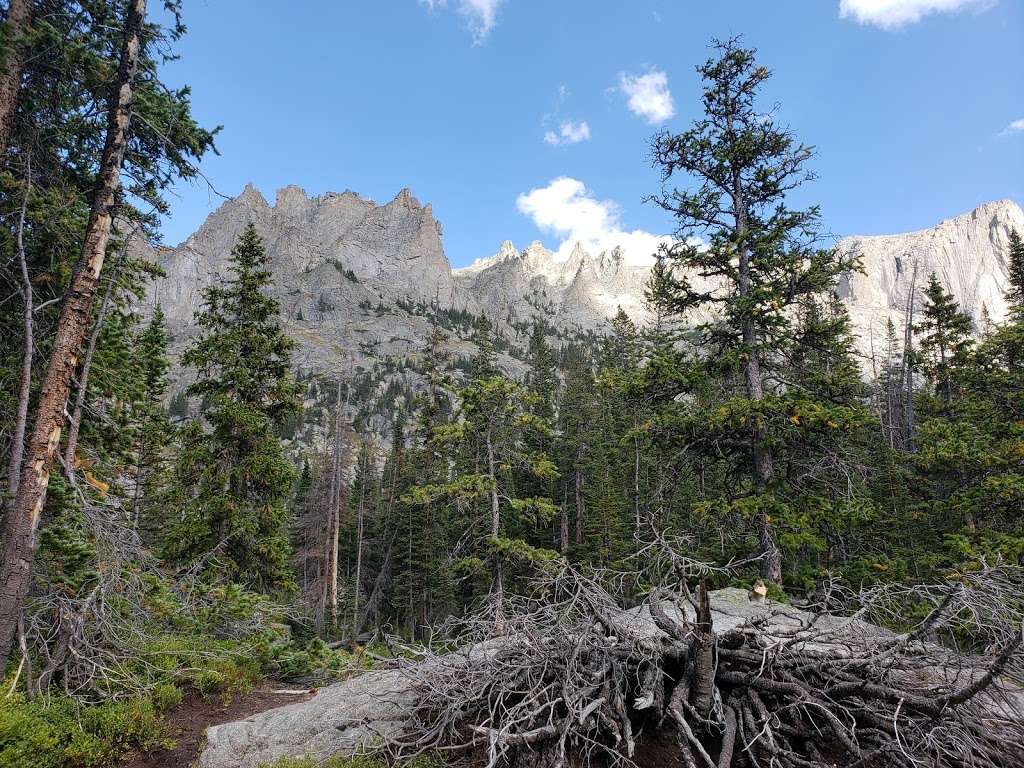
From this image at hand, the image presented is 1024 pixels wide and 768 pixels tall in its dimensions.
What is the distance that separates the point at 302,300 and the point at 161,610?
183248 mm

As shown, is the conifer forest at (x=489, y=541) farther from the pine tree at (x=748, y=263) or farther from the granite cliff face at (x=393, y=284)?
the granite cliff face at (x=393, y=284)

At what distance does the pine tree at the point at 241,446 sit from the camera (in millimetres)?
13156

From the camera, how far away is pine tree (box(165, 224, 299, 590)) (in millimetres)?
13156

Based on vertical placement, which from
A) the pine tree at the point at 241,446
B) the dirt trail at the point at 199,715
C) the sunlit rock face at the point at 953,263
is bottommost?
the dirt trail at the point at 199,715

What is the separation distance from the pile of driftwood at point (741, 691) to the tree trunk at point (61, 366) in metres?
4.44

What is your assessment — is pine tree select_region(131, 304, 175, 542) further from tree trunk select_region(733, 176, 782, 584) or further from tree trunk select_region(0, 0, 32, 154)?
tree trunk select_region(733, 176, 782, 584)

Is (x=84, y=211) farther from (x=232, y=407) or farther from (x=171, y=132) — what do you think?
(x=232, y=407)

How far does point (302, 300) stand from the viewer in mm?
176125

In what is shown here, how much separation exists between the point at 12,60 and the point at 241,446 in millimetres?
9590

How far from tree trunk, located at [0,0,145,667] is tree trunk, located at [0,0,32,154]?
5.18 feet

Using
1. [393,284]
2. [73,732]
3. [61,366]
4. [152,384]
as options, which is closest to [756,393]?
[61,366]

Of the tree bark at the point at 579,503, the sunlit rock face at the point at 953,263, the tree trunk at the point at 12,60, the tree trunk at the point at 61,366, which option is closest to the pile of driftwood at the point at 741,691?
the tree trunk at the point at 61,366

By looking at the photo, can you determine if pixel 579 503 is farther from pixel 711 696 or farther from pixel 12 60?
pixel 12 60

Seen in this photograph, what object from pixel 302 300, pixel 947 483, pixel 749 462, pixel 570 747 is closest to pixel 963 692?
pixel 570 747
